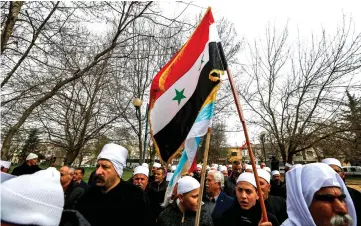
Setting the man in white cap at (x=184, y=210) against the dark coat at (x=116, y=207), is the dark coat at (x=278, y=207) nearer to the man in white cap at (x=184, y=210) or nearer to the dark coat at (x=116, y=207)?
the man in white cap at (x=184, y=210)

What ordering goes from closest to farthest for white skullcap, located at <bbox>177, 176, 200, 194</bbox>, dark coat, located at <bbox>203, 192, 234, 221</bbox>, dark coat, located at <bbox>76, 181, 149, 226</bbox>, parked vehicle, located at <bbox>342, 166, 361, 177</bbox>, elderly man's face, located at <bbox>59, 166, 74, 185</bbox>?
dark coat, located at <bbox>76, 181, 149, 226</bbox> → white skullcap, located at <bbox>177, 176, 200, 194</bbox> → dark coat, located at <bbox>203, 192, 234, 221</bbox> → elderly man's face, located at <bbox>59, 166, 74, 185</bbox> → parked vehicle, located at <bbox>342, 166, 361, 177</bbox>

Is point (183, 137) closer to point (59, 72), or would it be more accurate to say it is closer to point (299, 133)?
point (59, 72)

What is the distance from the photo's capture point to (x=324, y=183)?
2404mm

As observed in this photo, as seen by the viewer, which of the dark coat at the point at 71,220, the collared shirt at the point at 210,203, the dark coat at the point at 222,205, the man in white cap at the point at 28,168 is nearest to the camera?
the dark coat at the point at 71,220

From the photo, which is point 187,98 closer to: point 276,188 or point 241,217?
point 241,217

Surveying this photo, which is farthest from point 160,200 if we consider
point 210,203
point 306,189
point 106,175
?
point 306,189

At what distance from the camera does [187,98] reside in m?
3.77

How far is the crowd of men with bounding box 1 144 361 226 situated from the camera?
5.13 feet

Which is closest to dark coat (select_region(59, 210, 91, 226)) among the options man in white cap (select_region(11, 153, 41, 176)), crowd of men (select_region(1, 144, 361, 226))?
crowd of men (select_region(1, 144, 361, 226))

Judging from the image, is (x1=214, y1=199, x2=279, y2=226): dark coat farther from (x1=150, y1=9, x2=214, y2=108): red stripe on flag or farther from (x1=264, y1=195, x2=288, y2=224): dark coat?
(x1=150, y1=9, x2=214, y2=108): red stripe on flag

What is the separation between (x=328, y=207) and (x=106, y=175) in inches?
97.9

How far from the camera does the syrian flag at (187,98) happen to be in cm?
351

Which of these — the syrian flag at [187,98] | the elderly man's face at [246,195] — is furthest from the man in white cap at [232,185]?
the syrian flag at [187,98]

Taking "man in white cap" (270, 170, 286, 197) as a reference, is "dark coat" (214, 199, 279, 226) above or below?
below
